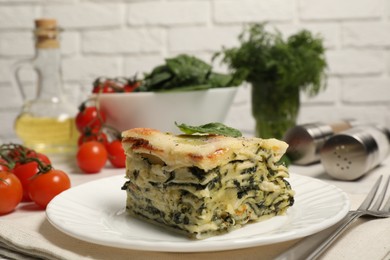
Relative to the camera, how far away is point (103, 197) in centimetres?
154

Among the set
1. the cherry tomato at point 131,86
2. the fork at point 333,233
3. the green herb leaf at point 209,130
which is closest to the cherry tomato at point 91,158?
the cherry tomato at point 131,86

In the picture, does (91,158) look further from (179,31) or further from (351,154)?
(179,31)

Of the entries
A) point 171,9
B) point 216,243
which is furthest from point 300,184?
point 171,9

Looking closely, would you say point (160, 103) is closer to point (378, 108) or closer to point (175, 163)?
point (175, 163)

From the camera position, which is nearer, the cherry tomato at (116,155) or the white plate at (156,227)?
the white plate at (156,227)

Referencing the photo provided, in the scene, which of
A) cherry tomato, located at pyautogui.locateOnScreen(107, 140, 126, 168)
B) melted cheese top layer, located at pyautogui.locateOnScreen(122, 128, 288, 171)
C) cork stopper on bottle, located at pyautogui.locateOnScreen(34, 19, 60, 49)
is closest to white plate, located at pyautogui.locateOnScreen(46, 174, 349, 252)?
melted cheese top layer, located at pyautogui.locateOnScreen(122, 128, 288, 171)

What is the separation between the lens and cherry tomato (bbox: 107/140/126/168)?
2292 mm

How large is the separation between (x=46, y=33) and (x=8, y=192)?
3.70ft

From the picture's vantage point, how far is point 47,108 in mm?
2527

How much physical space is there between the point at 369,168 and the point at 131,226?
3.12 feet

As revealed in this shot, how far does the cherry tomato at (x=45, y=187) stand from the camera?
5.33 feet

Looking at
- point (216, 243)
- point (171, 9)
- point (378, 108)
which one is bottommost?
point (378, 108)

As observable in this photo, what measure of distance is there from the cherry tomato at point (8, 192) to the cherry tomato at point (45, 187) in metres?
0.04

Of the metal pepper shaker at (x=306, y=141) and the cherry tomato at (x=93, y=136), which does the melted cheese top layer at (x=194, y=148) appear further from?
the cherry tomato at (x=93, y=136)
